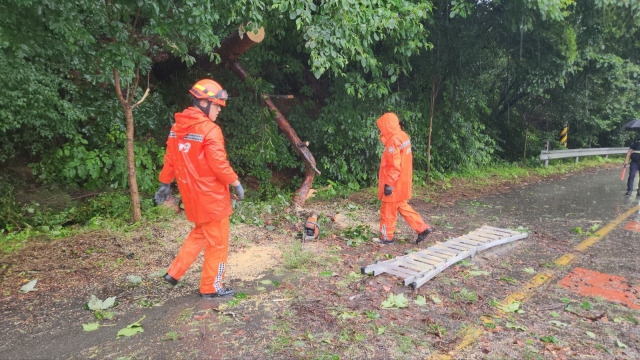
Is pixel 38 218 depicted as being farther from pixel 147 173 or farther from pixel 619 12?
pixel 619 12

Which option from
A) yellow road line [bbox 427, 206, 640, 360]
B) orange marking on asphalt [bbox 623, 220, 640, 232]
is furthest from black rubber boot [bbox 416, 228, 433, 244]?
orange marking on asphalt [bbox 623, 220, 640, 232]

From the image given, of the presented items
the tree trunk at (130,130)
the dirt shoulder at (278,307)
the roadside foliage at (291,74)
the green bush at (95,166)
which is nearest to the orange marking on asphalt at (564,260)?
the dirt shoulder at (278,307)

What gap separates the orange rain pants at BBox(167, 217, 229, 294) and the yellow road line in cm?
210

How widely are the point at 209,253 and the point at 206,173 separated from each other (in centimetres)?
80

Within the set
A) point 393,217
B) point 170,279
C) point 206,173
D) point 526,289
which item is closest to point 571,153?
point 393,217

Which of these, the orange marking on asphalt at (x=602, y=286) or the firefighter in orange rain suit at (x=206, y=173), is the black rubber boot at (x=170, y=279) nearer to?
the firefighter in orange rain suit at (x=206, y=173)

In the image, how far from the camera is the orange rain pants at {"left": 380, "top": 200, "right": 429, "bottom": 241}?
605cm

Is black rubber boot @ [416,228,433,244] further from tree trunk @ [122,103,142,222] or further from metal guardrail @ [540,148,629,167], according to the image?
metal guardrail @ [540,148,629,167]

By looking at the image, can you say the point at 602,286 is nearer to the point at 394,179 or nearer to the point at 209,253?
the point at 394,179

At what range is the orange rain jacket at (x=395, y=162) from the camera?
583 centimetres

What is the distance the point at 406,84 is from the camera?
39.7 ft

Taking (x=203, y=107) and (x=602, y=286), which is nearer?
(x=203, y=107)

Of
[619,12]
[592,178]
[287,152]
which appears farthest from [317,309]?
[592,178]

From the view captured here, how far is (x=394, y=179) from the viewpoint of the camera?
5832 mm
